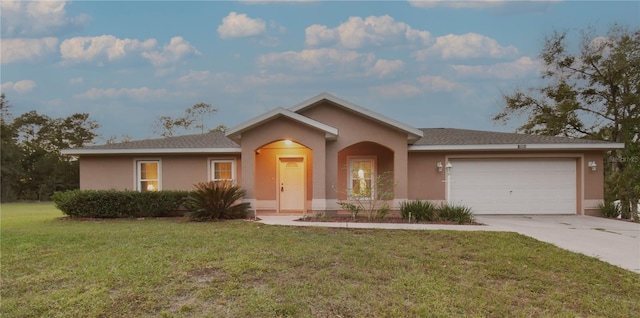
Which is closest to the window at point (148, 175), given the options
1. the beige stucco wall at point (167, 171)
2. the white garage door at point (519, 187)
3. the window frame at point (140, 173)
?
the window frame at point (140, 173)

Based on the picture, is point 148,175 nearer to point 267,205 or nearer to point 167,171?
point 167,171

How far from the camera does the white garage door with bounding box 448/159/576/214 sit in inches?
539

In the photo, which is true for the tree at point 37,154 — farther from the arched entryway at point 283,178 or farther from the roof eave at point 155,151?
the arched entryway at point 283,178

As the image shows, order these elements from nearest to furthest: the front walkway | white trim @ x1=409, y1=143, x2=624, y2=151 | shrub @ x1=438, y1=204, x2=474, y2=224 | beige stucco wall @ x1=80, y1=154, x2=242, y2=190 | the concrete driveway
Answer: the concrete driveway < the front walkway < shrub @ x1=438, y1=204, x2=474, y2=224 < white trim @ x1=409, y1=143, x2=624, y2=151 < beige stucco wall @ x1=80, y1=154, x2=242, y2=190

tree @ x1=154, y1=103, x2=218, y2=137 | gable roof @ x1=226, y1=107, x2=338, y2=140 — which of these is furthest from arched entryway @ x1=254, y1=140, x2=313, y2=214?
tree @ x1=154, y1=103, x2=218, y2=137

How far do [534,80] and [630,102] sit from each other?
14.4 ft

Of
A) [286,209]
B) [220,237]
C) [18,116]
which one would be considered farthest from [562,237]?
[18,116]

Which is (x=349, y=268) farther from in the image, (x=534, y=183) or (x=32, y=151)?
(x=32, y=151)

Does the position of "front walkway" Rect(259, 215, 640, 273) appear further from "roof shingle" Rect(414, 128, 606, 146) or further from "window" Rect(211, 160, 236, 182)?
"window" Rect(211, 160, 236, 182)

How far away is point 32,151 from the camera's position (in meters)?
38.9

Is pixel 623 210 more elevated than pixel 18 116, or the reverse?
pixel 18 116

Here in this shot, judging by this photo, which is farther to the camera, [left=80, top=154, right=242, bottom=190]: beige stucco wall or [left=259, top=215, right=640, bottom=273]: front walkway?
[left=80, top=154, right=242, bottom=190]: beige stucco wall

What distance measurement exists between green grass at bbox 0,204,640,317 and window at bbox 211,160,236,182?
6.35 m

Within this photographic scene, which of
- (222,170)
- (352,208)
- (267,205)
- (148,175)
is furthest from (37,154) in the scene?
(352,208)
